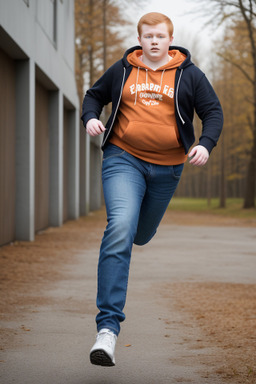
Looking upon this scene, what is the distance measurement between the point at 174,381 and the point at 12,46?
8.93 metres

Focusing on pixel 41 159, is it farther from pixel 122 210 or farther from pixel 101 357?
pixel 101 357

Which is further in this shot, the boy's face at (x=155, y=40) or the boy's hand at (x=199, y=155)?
the boy's face at (x=155, y=40)

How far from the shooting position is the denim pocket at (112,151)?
409cm

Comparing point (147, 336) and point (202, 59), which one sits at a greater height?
point (202, 59)

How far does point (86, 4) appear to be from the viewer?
3116cm

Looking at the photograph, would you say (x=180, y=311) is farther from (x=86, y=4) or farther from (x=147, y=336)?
(x=86, y=4)

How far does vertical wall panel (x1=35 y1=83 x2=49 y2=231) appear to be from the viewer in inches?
612

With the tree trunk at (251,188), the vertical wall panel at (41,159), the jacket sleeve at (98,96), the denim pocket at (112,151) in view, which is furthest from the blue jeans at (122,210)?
the tree trunk at (251,188)

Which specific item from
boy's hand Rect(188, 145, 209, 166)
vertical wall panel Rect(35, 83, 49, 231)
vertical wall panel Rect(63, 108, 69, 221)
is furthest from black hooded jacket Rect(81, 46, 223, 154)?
vertical wall panel Rect(63, 108, 69, 221)

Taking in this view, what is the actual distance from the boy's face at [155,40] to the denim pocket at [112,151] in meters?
0.62

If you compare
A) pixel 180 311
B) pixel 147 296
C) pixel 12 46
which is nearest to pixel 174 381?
pixel 180 311

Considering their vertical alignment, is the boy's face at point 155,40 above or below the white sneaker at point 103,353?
above

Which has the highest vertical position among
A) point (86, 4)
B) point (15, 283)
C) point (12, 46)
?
point (86, 4)

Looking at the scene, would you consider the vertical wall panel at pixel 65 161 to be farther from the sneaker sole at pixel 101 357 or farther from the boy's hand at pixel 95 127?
the sneaker sole at pixel 101 357
